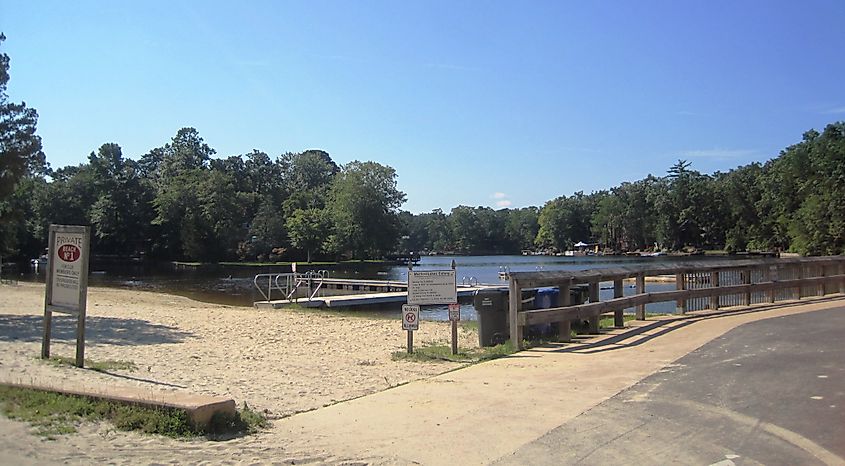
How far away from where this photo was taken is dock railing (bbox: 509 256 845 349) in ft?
33.4

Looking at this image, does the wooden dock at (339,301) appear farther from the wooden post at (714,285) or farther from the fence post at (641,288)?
the fence post at (641,288)

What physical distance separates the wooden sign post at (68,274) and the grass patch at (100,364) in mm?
150

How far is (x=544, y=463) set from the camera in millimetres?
4590

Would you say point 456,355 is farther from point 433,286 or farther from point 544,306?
point 544,306

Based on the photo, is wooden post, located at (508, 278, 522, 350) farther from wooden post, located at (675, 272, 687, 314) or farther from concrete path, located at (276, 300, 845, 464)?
wooden post, located at (675, 272, 687, 314)

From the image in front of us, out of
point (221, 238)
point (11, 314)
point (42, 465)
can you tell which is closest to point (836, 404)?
point (42, 465)

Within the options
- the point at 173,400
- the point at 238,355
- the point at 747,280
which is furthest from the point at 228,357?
the point at 747,280

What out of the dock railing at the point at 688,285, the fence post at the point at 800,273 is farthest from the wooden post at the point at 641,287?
the fence post at the point at 800,273

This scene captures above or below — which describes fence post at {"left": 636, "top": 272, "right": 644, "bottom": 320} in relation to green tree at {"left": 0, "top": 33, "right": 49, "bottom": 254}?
below

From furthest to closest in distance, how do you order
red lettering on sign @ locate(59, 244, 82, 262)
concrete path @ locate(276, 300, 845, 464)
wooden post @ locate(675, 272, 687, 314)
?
wooden post @ locate(675, 272, 687, 314), red lettering on sign @ locate(59, 244, 82, 262), concrete path @ locate(276, 300, 845, 464)

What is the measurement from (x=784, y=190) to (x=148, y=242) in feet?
287

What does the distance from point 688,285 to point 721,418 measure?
11.0 m

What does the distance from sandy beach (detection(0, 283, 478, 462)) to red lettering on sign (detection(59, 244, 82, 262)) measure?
141 centimetres

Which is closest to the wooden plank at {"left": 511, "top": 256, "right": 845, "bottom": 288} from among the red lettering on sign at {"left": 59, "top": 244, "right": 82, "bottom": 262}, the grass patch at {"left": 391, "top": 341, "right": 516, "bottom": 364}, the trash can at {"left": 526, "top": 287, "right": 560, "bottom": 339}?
the trash can at {"left": 526, "top": 287, "right": 560, "bottom": 339}
